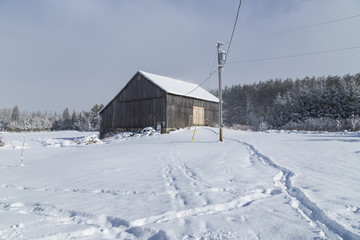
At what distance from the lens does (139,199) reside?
3939 millimetres

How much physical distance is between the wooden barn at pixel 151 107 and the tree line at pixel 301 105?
8963 millimetres

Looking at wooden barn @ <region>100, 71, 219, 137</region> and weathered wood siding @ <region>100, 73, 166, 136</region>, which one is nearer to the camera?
wooden barn @ <region>100, 71, 219, 137</region>

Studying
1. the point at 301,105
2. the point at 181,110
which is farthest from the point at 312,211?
the point at 301,105

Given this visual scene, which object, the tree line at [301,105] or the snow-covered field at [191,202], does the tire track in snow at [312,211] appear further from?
the tree line at [301,105]

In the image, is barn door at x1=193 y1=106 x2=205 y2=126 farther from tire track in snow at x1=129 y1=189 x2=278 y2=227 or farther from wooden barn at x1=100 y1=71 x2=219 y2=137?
tire track in snow at x1=129 y1=189 x2=278 y2=227

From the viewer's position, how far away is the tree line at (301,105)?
2399 cm


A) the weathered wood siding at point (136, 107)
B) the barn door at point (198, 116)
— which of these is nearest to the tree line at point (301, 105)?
the barn door at point (198, 116)

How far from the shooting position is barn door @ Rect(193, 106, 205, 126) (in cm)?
2522

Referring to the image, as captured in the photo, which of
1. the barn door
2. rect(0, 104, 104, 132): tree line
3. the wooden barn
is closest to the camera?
the wooden barn

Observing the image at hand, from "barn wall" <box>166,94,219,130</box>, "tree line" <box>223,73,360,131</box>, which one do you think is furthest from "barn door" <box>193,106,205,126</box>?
"tree line" <box>223,73,360,131</box>

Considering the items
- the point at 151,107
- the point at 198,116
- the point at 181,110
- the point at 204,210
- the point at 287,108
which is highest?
the point at 287,108

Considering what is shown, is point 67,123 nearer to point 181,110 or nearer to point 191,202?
point 181,110

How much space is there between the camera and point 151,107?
888 inches

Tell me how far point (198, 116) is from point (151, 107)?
629 centimetres
